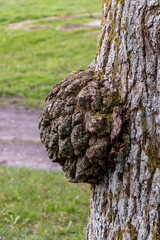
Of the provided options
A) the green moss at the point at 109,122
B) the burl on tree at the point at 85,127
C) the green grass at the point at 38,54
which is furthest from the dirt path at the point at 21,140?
the green moss at the point at 109,122

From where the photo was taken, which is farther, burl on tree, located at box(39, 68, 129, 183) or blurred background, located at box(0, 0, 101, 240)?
blurred background, located at box(0, 0, 101, 240)

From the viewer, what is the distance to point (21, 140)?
6.82 meters

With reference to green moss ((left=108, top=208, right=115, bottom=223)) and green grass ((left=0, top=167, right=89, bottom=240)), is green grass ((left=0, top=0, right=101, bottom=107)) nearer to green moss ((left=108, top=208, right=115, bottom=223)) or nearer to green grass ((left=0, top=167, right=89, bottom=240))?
green grass ((left=0, top=167, right=89, bottom=240))

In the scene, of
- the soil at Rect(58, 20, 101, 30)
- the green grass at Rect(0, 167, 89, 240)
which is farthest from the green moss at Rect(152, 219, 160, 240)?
the soil at Rect(58, 20, 101, 30)

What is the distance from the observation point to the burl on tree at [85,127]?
1907mm

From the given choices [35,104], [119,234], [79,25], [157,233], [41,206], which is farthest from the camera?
[79,25]

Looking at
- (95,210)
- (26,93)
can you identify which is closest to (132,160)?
(95,210)

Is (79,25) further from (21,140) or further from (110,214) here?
(110,214)

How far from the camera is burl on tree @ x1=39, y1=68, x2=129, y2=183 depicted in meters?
1.91

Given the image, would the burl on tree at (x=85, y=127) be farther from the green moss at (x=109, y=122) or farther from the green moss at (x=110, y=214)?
the green moss at (x=110, y=214)

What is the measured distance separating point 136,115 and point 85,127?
0.28 m

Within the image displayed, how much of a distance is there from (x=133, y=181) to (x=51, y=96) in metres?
0.71

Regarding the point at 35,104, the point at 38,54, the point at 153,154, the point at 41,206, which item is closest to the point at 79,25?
the point at 38,54

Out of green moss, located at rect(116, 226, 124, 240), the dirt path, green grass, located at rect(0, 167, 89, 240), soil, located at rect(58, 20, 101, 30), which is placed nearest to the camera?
green moss, located at rect(116, 226, 124, 240)
